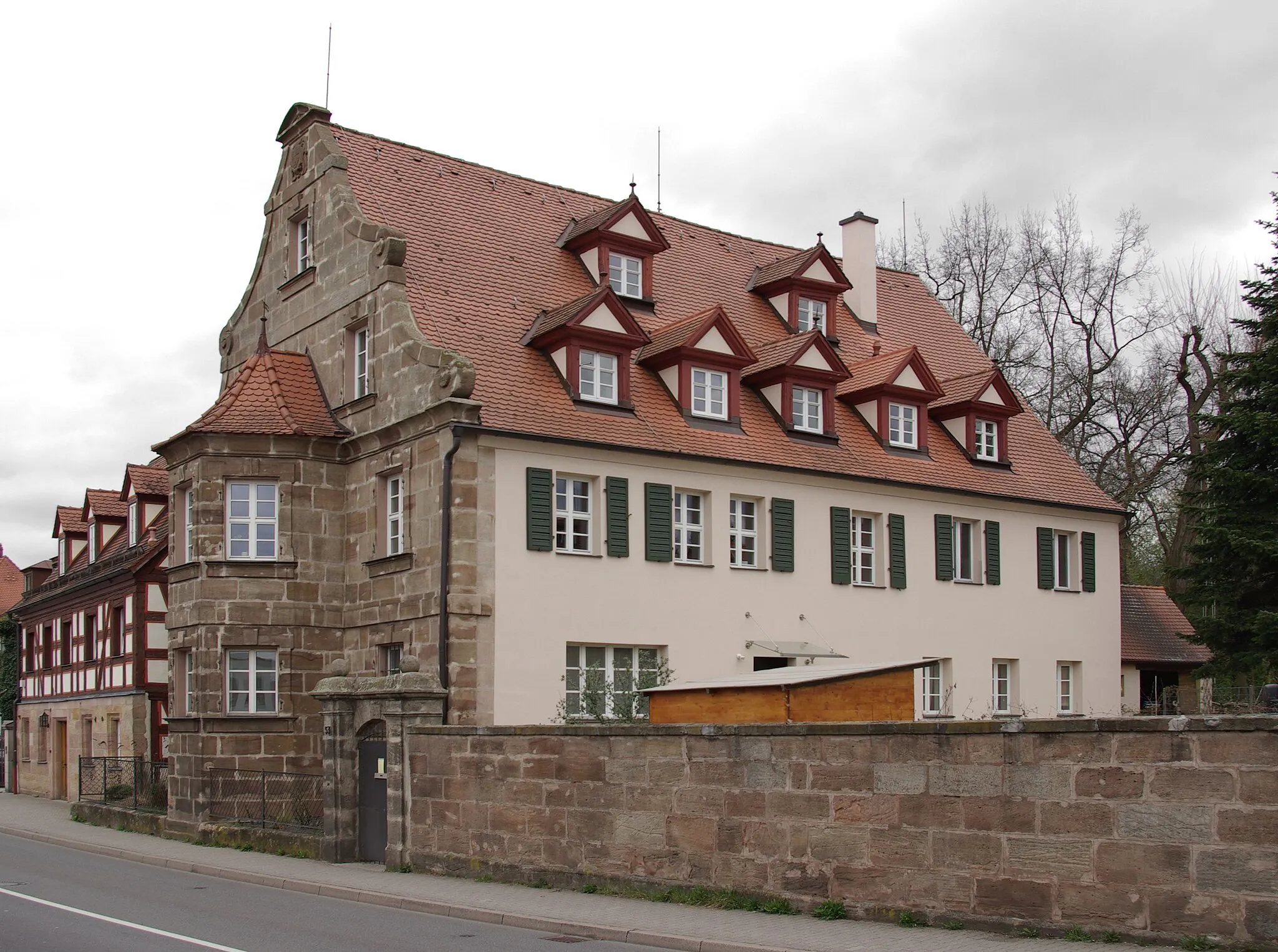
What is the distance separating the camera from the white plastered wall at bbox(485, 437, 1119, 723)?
76.2 feet

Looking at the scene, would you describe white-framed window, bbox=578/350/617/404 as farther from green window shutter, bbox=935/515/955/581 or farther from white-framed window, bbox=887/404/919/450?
green window shutter, bbox=935/515/955/581

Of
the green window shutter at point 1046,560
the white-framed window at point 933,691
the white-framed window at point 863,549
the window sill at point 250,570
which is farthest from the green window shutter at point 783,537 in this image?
the window sill at point 250,570

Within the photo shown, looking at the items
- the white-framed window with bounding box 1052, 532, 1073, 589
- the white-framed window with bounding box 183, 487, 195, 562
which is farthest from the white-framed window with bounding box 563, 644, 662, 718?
the white-framed window with bounding box 1052, 532, 1073, 589

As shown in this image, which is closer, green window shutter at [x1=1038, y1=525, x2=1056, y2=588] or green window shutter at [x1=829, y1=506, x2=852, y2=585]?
green window shutter at [x1=829, y1=506, x2=852, y2=585]

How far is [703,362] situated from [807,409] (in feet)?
9.20

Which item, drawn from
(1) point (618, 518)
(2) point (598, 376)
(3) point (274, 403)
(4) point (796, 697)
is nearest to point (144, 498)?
(3) point (274, 403)

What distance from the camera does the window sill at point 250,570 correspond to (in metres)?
24.5

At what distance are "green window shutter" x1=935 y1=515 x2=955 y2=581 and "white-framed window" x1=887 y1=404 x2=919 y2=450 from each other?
5.42ft

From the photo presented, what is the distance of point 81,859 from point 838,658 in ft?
42.9

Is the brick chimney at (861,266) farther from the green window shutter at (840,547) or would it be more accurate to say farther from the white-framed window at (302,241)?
the white-framed window at (302,241)

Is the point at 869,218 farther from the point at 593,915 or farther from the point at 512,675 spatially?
the point at 593,915

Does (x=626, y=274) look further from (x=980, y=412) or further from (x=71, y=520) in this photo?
(x=71, y=520)

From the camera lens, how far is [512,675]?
2284 cm

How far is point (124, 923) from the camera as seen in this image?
1355cm
